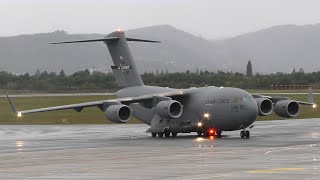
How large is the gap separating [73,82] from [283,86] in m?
32.0

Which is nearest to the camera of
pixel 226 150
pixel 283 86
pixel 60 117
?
pixel 226 150

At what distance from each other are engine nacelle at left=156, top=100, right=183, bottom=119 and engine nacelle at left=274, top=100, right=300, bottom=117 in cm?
605

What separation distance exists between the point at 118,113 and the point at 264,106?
871 cm

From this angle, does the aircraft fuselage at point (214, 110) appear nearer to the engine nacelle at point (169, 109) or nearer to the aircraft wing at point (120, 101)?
the engine nacelle at point (169, 109)

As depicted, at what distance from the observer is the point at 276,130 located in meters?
50.5

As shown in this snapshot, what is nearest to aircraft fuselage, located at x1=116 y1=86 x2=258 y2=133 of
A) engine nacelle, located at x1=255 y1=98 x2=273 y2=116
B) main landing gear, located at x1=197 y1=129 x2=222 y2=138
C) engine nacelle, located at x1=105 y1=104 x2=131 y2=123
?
main landing gear, located at x1=197 y1=129 x2=222 y2=138

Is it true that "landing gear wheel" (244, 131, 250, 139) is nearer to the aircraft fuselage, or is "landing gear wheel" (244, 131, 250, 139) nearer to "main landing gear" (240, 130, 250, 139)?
"main landing gear" (240, 130, 250, 139)

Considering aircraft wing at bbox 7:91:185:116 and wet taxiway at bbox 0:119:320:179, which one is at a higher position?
aircraft wing at bbox 7:91:185:116

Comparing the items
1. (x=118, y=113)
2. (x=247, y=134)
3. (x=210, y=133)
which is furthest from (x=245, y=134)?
(x=118, y=113)

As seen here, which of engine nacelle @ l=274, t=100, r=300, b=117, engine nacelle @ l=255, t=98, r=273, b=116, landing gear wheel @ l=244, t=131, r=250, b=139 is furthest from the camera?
engine nacelle @ l=274, t=100, r=300, b=117

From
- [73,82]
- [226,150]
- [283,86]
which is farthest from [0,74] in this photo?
[226,150]

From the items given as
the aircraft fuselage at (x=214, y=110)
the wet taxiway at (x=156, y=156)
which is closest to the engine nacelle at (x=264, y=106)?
the wet taxiway at (x=156, y=156)

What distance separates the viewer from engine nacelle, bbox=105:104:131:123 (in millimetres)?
43688

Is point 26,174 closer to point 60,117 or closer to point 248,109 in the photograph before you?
point 248,109
